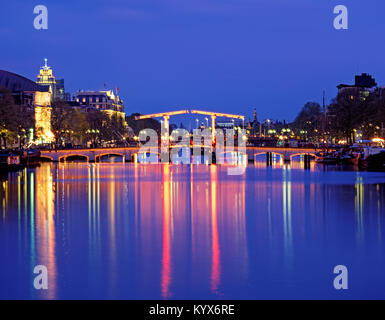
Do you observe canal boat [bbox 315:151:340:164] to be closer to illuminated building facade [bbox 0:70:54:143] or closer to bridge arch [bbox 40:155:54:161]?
bridge arch [bbox 40:155:54:161]

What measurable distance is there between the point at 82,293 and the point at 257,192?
31461mm

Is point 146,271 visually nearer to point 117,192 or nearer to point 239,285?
point 239,285

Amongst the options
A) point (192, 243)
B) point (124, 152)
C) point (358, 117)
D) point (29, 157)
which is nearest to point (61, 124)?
point (124, 152)

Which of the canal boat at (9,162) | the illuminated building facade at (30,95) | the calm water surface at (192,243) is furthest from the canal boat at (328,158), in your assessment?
the illuminated building facade at (30,95)

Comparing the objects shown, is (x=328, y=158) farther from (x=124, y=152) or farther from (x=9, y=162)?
(x=9, y=162)

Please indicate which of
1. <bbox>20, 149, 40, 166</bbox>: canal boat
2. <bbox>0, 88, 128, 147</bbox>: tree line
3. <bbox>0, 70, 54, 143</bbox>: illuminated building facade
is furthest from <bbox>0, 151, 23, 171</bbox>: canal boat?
<bbox>0, 70, 54, 143</bbox>: illuminated building facade

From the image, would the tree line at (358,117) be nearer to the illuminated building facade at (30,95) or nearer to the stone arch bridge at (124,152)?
the stone arch bridge at (124,152)

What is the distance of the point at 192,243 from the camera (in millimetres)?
26781

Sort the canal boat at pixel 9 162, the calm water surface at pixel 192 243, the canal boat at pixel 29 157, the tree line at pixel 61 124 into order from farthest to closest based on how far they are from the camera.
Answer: the canal boat at pixel 29 157 < the tree line at pixel 61 124 < the canal boat at pixel 9 162 < the calm water surface at pixel 192 243

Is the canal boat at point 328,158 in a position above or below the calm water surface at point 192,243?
above

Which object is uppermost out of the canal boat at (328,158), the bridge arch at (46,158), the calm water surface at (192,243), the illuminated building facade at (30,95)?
the illuminated building facade at (30,95)

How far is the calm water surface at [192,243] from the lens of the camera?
19.7 metres

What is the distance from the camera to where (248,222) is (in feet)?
108
